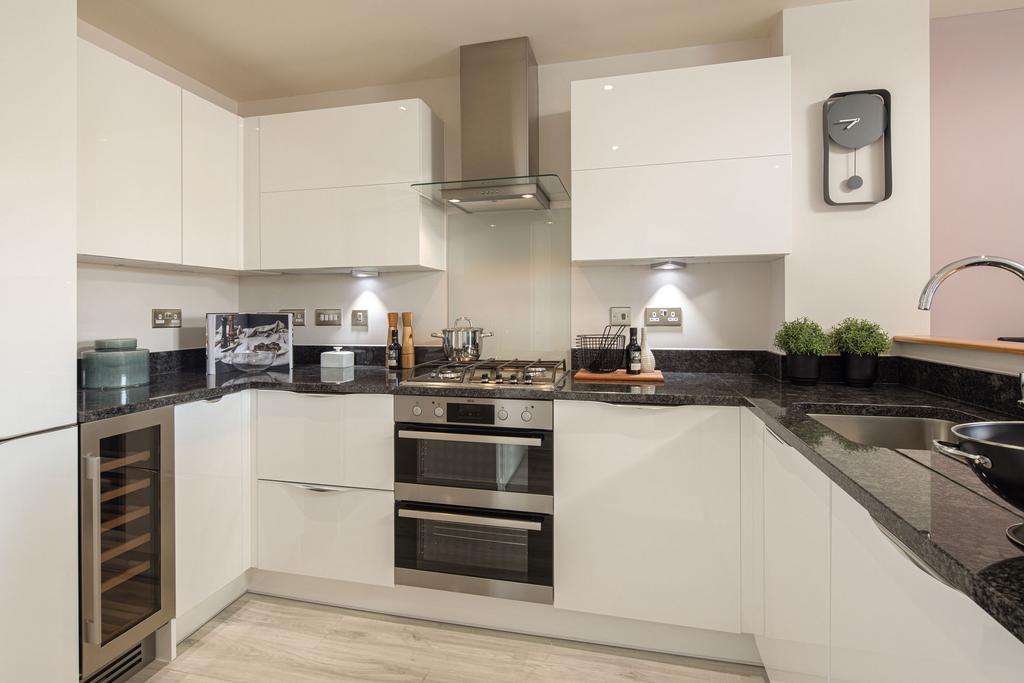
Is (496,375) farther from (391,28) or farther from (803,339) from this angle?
(391,28)

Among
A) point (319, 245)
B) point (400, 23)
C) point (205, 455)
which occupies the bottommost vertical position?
point (205, 455)

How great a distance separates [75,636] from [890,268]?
3.11m

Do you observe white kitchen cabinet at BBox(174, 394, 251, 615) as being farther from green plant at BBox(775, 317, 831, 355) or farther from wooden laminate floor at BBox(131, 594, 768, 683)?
green plant at BBox(775, 317, 831, 355)

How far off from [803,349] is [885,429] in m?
0.52

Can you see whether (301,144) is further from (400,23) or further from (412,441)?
(412,441)

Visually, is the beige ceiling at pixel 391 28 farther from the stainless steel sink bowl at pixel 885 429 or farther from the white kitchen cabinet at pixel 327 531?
the white kitchen cabinet at pixel 327 531

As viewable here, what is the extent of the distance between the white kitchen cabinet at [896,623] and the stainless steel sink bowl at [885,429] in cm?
62

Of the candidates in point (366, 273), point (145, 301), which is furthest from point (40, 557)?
point (366, 273)

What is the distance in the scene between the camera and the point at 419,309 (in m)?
2.83

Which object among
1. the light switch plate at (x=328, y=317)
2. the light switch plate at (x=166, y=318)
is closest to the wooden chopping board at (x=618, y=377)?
the light switch plate at (x=328, y=317)

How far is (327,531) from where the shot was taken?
2197 mm

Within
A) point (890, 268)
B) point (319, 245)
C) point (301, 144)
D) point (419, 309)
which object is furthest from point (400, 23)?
point (890, 268)

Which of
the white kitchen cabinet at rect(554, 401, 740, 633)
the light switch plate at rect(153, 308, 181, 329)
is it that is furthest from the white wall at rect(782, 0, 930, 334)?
the light switch plate at rect(153, 308, 181, 329)

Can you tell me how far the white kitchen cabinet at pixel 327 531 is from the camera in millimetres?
2131
